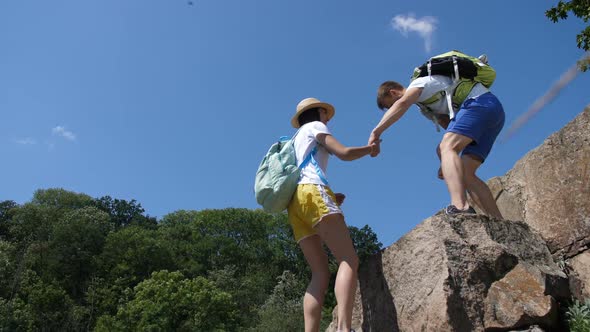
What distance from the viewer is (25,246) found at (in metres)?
53.2

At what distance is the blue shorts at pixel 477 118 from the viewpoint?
4691mm

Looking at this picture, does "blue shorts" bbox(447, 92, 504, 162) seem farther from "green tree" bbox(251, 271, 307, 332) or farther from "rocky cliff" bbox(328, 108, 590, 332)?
"green tree" bbox(251, 271, 307, 332)

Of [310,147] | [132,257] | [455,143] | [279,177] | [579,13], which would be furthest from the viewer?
[132,257]

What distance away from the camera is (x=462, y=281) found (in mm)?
4164

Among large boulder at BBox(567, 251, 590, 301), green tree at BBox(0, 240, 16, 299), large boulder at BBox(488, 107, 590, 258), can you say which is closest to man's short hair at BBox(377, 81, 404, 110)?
large boulder at BBox(488, 107, 590, 258)

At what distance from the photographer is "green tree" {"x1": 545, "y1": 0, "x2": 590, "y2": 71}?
27.9ft

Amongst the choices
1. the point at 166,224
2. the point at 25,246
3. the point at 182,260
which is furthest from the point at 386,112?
the point at 166,224

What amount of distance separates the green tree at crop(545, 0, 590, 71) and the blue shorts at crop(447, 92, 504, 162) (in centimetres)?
456

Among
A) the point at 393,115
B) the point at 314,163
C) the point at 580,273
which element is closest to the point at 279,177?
the point at 314,163

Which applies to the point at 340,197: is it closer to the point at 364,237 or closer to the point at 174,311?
the point at 174,311

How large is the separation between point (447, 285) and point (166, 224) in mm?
62358

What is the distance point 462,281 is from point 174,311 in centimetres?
3597

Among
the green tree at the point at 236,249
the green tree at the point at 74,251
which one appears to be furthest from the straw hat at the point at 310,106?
the green tree at the point at 74,251

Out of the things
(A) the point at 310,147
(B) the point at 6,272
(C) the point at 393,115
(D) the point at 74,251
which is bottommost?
(A) the point at 310,147
